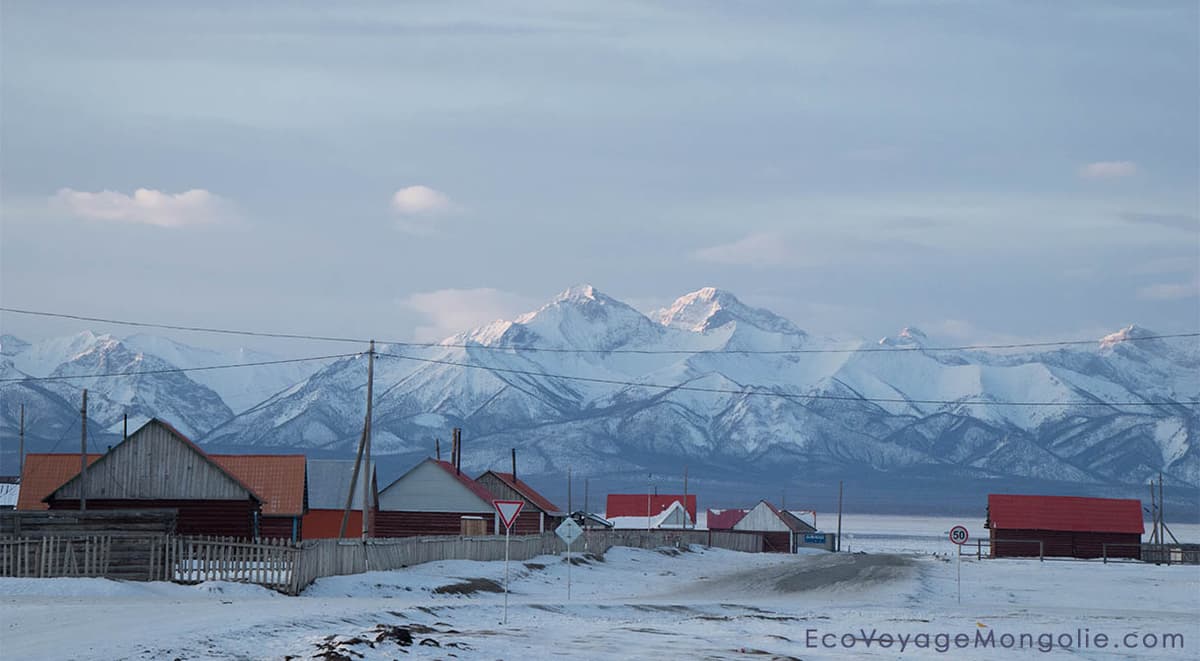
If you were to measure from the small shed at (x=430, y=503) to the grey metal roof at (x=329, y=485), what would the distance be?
5098mm

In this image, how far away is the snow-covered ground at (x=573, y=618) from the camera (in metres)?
28.6

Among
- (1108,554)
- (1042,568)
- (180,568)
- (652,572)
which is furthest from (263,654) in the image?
(1108,554)

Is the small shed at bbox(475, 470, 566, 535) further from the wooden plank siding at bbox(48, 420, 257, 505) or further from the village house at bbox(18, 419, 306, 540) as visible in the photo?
the wooden plank siding at bbox(48, 420, 257, 505)

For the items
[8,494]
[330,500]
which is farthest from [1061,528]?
[8,494]

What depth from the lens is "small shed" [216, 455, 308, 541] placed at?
75188mm

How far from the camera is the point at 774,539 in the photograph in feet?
495

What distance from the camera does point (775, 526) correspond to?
15450 centimetres

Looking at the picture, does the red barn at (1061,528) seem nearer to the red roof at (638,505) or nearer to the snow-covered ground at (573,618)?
the snow-covered ground at (573,618)

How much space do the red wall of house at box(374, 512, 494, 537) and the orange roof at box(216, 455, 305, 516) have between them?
18371 millimetres

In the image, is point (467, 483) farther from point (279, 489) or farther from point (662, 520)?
point (662, 520)

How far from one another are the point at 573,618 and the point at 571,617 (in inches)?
13.8

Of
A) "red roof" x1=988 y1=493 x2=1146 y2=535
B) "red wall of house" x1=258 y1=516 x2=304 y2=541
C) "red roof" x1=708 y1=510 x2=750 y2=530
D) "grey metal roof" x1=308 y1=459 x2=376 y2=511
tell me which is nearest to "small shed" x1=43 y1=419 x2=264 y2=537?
"red wall of house" x1=258 y1=516 x2=304 y2=541

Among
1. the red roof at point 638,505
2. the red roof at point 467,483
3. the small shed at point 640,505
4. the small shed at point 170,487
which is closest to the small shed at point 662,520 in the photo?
the small shed at point 640,505

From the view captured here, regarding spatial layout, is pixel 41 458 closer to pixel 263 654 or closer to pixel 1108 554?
pixel 263 654
